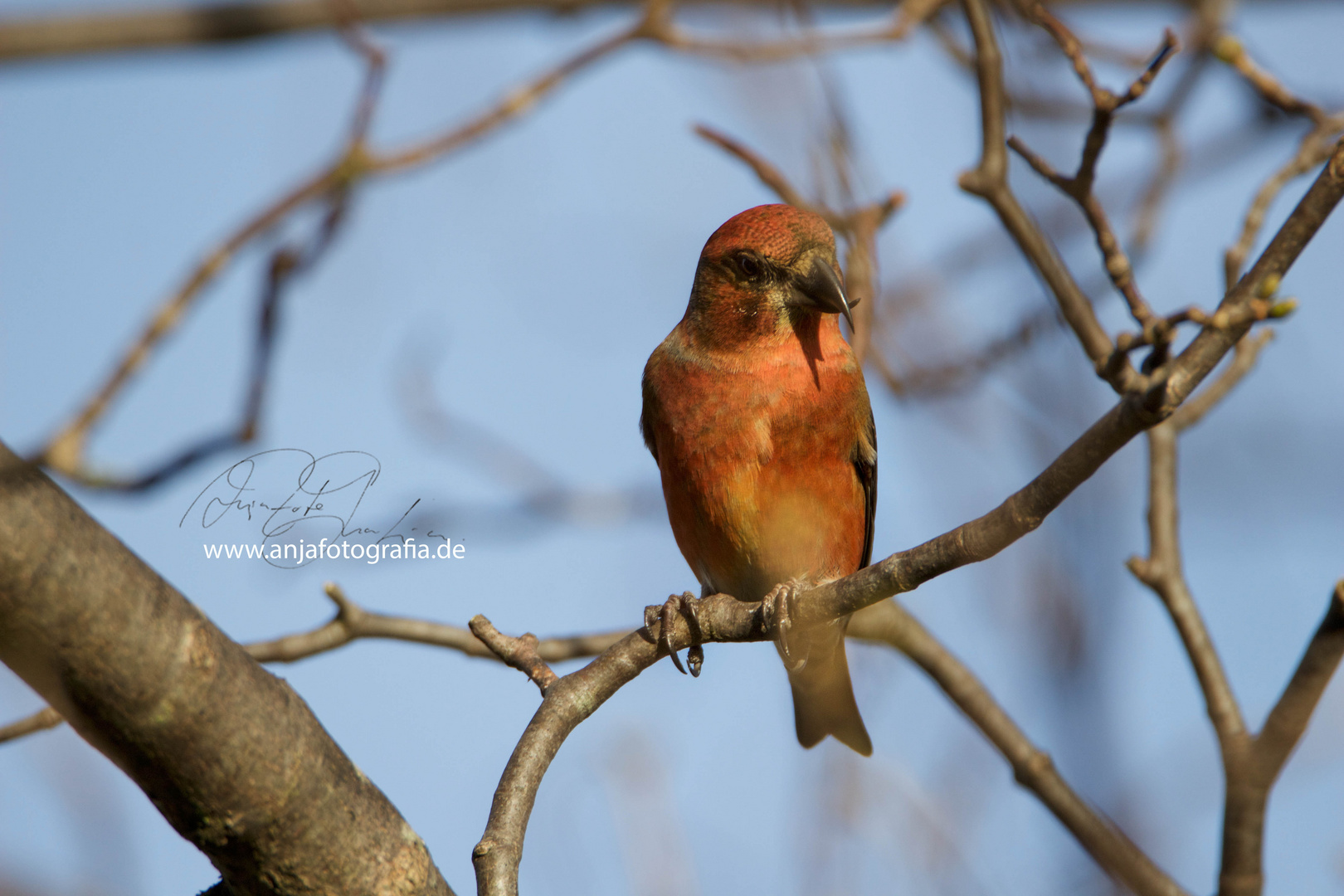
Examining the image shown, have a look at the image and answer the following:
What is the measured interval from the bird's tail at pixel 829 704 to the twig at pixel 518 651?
210 centimetres

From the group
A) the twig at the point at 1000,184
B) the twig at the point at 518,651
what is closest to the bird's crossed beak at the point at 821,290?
the twig at the point at 1000,184

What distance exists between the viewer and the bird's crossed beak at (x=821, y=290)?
11.4ft

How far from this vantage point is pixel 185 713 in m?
1.90

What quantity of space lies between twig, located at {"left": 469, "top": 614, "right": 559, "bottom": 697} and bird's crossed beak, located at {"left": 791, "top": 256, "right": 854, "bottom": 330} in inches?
56.2

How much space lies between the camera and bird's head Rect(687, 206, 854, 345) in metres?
3.66

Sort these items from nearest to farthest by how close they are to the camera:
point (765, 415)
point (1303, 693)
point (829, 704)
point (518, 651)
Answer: point (1303, 693)
point (518, 651)
point (765, 415)
point (829, 704)

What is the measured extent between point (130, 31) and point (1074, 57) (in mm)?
3490

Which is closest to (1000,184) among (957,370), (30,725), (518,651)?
(957,370)

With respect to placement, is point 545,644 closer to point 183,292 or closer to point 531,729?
point 531,729

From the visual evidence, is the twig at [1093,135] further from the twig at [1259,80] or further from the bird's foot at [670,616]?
the bird's foot at [670,616]

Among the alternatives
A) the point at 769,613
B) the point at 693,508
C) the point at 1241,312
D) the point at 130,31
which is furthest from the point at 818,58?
the point at 130,31

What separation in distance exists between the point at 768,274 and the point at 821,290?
258 mm

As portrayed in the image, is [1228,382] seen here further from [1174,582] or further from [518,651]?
[518,651]

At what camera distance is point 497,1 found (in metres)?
4.75
